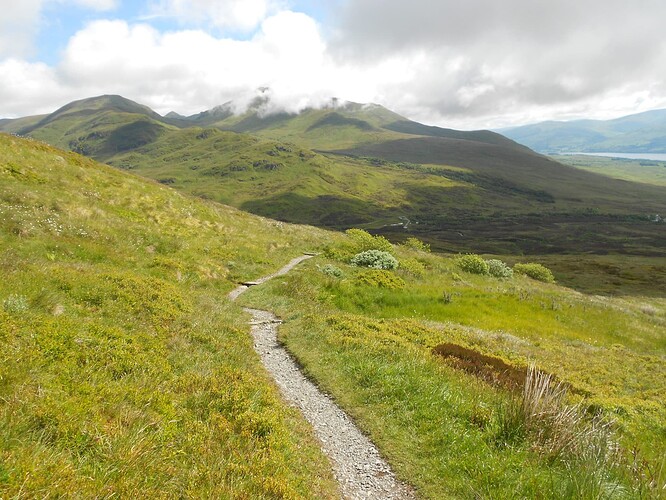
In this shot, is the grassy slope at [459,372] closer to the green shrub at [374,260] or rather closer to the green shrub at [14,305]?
the green shrub at [374,260]

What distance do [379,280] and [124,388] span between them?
2117cm

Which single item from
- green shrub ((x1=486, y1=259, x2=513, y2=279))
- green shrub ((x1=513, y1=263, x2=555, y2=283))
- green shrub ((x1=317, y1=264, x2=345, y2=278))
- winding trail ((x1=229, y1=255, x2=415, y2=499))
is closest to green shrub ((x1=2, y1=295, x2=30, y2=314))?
winding trail ((x1=229, y1=255, x2=415, y2=499))

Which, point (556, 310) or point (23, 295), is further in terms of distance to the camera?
point (556, 310)

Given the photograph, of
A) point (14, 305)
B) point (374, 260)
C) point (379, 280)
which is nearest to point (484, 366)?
point (379, 280)

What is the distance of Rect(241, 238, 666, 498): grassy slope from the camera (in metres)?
7.90

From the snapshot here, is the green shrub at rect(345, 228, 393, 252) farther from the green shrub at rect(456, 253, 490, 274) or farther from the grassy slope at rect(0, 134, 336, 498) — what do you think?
the grassy slope at rect(0, 134, 336, 498)

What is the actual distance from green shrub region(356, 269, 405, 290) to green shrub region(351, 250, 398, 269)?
5.20 meters

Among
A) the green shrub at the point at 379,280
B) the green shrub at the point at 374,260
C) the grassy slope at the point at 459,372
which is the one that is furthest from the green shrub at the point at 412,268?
the green shrub at the point at 379,280

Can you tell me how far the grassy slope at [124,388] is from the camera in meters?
5.55

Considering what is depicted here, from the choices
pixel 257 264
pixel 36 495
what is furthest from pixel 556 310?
pixel 36 495

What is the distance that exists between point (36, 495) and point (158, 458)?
81.0 inches

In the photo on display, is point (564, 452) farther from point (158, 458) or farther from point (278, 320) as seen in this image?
point (278, 320)

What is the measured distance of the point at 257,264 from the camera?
3036cm

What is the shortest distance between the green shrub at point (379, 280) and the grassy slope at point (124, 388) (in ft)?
35.8
